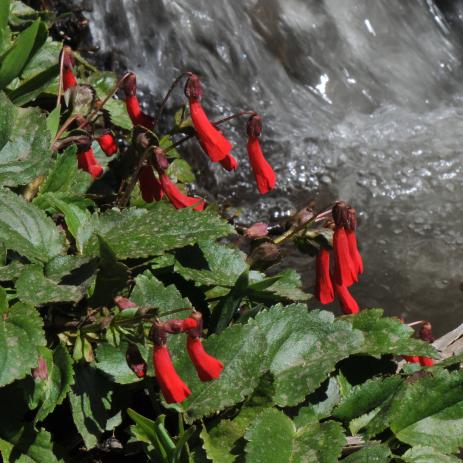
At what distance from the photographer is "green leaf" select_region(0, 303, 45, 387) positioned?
4.68 ft

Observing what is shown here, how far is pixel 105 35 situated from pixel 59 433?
93.0 inches

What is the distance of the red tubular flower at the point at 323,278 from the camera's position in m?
2.02

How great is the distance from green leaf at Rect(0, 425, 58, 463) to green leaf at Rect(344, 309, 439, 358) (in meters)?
0.61

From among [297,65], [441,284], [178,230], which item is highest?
[178,230]

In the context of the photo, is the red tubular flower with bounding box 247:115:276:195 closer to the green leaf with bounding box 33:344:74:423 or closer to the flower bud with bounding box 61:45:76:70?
the flower bud with bounding box 61:45:76:70

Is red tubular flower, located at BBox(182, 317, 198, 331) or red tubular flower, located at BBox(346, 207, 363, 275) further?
red tubular flower, located at BBox(346, 207, 363, 275)

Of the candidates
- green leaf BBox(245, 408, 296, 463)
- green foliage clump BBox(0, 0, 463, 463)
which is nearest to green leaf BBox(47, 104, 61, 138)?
green foliage clump BBox(0, 0, 463, 463)

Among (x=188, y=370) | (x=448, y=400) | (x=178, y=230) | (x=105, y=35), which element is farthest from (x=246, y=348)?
(x=105, y=35)

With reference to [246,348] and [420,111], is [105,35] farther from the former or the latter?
[246,348]

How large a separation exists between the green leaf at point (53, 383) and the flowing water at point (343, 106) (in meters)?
2.01

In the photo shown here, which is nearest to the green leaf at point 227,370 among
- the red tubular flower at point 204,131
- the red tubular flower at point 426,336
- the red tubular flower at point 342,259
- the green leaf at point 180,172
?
the red tubular flower at point 342,259

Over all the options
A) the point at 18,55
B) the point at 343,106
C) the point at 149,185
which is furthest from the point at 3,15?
the point at 343,106

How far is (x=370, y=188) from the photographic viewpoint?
4238 mm

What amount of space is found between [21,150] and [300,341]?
63 cm
